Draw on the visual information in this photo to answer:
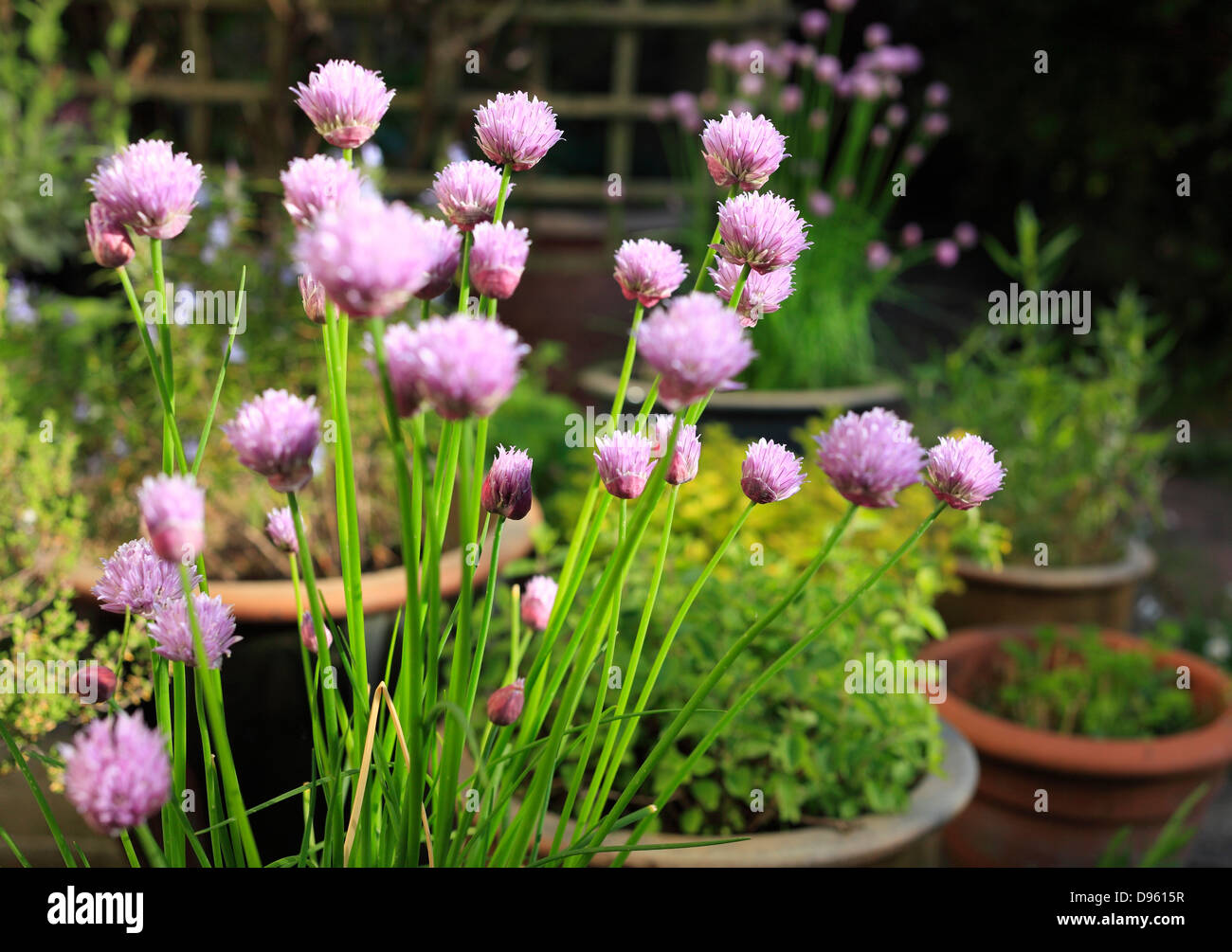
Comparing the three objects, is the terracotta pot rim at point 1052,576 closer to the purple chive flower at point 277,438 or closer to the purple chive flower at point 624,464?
the purple chive flower at point 624,464

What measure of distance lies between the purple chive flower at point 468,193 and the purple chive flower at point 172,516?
8.7 inches

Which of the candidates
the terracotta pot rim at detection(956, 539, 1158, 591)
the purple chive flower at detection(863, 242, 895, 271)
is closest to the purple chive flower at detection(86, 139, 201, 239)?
the terracotta pot rim at detection(956, 539, 1158, 591)

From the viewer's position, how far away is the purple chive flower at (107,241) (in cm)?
53

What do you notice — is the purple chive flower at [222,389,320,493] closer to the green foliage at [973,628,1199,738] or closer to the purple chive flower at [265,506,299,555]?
the purple chive flower at [265,506,299,555]

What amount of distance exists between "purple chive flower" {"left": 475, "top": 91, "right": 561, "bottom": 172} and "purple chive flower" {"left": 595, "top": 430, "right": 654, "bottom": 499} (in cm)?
16

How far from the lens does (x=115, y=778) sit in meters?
0.40

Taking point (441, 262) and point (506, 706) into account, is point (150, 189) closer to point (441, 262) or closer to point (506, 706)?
point (441, 262)

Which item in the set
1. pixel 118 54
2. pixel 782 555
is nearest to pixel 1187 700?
pixel 782 555

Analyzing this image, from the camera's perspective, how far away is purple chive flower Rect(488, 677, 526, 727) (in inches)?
22.3

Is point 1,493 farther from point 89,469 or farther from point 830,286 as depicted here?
point 830,286

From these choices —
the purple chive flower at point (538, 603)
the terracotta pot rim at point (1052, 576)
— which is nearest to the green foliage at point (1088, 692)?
the terracotta pot rim at point (1052, 576)

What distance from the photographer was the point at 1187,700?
1800mm

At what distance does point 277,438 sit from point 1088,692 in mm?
1716

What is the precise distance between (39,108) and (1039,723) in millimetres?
2892
